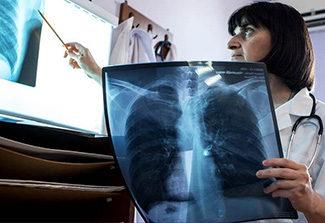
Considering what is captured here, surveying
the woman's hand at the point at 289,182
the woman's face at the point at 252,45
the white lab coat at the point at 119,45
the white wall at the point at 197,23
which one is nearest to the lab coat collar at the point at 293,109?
the woman's face at the point at 252,45

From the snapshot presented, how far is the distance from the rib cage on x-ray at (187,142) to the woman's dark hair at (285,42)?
0.51m

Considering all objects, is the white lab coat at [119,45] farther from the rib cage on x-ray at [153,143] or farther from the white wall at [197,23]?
the rib cage on x-ray at [153,143]

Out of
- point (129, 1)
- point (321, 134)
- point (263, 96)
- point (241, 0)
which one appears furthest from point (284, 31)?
point (241, 0)

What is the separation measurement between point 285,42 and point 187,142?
65 cm

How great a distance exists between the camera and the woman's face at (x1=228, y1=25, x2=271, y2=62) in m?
1.09

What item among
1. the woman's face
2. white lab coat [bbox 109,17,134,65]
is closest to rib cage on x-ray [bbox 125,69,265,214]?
the woman's face

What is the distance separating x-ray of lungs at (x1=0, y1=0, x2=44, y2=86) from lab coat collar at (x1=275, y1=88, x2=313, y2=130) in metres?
0.76

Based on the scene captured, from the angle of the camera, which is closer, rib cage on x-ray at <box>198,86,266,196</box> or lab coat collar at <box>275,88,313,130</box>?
rib cage on x-ray at <box>198,86,266,196</box>

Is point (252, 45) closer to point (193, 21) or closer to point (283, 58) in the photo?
point (283, 58)

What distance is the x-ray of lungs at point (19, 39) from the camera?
0.99 meters

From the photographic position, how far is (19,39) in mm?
1039

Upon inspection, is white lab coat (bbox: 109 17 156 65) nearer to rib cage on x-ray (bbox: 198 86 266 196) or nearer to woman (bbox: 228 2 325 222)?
woman (bbox: 228 2 325 222)

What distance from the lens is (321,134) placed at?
0.92 metres

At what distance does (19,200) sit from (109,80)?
1.22ft
